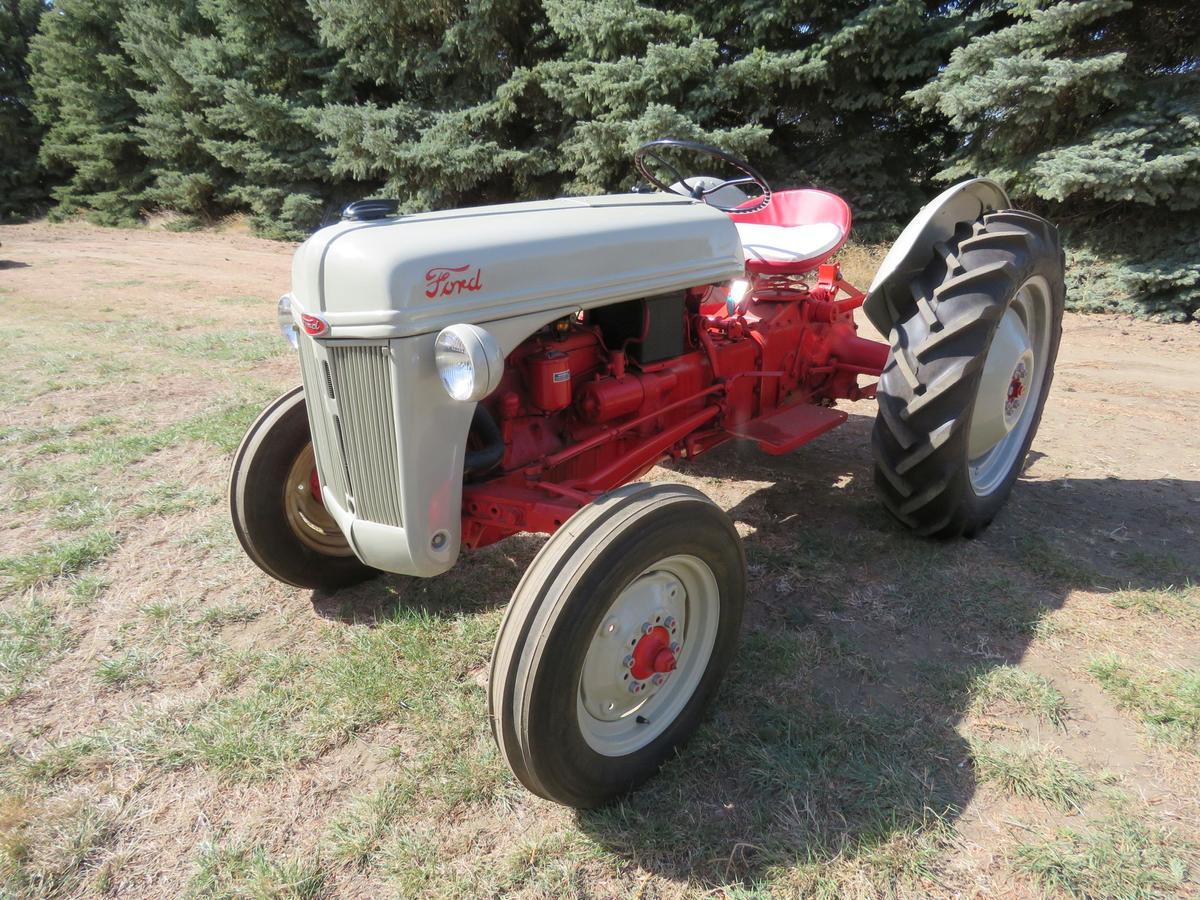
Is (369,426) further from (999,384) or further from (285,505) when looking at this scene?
(999,384)

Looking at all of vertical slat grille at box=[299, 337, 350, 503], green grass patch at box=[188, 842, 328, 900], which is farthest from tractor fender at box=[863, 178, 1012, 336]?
green grass patch at box=[188, 842, 328, 900]

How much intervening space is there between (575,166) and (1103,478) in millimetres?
9402

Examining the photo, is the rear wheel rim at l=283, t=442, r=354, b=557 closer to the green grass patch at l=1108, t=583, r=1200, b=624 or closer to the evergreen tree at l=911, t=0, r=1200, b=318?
the green grass patch at l=1108, t=583, r=1200, b=624

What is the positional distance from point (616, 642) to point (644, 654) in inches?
3.7

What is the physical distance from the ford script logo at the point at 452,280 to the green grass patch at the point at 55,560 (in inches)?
87.6

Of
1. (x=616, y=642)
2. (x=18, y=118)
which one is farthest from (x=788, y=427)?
(x=18, y=118)

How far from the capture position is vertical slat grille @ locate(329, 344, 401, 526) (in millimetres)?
1812

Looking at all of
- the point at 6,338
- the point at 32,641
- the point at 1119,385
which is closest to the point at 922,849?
the point at 32,641

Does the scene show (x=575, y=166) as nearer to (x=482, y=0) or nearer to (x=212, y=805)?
(x=482, y=0)

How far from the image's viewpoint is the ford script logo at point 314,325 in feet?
5.98

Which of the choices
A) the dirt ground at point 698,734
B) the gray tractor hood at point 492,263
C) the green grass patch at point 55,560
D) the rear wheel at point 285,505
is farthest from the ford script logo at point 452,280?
the green grass patch at point 55,560

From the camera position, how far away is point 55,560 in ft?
9.50

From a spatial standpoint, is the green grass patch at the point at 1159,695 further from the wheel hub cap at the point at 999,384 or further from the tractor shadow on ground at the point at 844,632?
the wheel hub cap at the point at 999,384

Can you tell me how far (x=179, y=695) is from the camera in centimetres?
224
